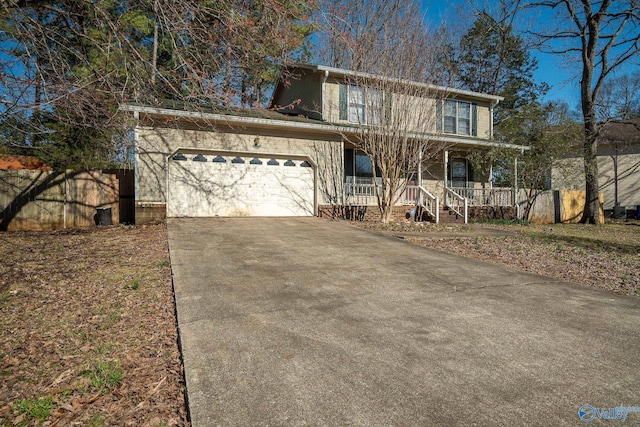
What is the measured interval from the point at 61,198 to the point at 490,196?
1573cm

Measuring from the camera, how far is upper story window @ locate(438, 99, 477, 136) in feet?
53.0

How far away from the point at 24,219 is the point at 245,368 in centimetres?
1087

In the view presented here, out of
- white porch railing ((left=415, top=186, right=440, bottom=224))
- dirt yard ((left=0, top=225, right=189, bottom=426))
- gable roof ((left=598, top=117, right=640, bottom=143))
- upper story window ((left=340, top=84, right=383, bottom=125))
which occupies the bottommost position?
dirt yard ((left=0, top=225, right=189, bottom=426))

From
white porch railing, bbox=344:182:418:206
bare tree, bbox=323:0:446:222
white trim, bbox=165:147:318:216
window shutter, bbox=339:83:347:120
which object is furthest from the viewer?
window shutter, bbox=339:83:347:120

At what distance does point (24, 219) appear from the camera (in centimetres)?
1027

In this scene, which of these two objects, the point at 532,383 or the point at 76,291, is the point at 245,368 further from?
the point at 76,291

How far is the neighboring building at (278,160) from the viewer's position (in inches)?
428

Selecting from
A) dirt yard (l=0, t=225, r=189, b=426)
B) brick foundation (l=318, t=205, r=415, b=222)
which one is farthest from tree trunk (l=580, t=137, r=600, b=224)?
dirt yard (l=0, t=225, r=189, b=426)

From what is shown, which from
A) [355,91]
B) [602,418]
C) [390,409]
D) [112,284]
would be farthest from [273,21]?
[355,91]

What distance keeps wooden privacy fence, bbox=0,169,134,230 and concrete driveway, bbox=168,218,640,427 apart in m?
6.98

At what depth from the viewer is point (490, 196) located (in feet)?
52.4

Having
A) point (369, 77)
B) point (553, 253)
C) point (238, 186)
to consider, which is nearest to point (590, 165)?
point (553, 253)

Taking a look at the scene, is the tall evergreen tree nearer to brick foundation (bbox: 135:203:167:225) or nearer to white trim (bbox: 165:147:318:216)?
white trim (bbox: 165:147:318:216)

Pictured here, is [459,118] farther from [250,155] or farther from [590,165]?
[250,155]
